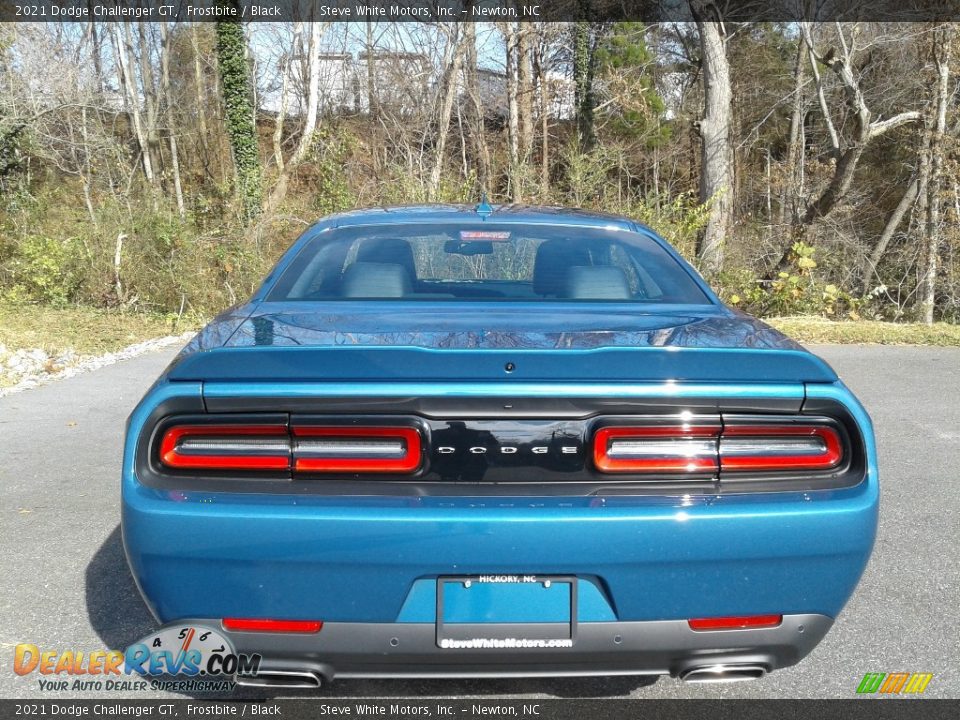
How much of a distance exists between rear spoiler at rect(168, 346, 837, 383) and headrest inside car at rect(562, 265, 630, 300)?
953 millimetres

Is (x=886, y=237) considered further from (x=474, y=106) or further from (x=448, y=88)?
(x=448, y=88)

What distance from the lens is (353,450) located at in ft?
6.68

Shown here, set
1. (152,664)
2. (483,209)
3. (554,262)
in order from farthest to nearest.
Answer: (483,209) < (554,262) < (152,664)

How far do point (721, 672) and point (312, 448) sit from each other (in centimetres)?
117

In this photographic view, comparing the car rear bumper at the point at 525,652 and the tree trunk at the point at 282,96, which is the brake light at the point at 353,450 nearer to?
the car rear bumper at the point at 525,652

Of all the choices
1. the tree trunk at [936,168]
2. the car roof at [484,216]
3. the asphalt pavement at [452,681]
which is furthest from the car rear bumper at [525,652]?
the tree trunk at [936,168]

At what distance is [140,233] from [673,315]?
13002mm

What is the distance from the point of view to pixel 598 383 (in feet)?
6.61

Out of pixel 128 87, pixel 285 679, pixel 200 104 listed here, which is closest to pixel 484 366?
pixel 285 679

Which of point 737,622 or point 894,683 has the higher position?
point 737,622

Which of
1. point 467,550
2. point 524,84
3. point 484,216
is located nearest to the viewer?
point 467,550

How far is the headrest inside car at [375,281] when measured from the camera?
305cm

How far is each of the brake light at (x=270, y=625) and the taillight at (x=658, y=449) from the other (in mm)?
798

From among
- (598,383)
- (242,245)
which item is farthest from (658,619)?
(242,245)
